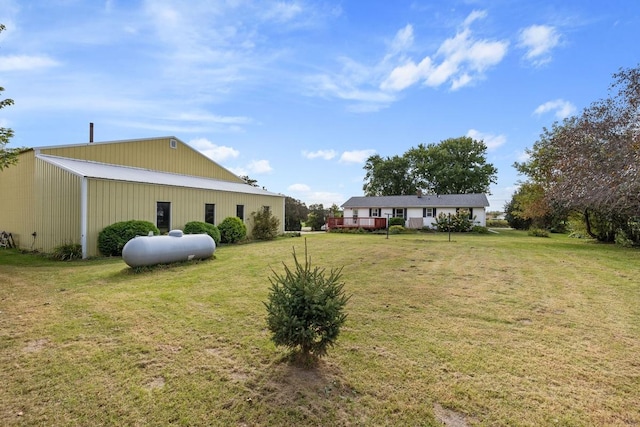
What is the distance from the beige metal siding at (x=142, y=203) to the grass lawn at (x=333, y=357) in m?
4.70

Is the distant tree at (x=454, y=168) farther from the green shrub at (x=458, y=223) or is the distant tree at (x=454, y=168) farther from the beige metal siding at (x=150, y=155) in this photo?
the beige metal siding at (x=150, y=155)

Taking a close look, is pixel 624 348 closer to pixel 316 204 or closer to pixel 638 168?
pixel 638 168

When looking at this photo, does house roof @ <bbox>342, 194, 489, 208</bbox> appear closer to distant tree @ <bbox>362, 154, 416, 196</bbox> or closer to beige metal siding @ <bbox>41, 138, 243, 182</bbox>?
distant tree @ <bbox>362, 154, 416, 196</bbox>

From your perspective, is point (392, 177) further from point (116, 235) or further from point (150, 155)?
point (116, 235)

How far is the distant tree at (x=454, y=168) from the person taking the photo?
136 ft

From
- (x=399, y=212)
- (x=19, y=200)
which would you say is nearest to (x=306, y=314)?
(x=19, y=200)

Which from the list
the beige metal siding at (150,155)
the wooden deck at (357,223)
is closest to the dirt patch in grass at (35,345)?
the beige metal siding at (150,155)

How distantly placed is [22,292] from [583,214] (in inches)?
984

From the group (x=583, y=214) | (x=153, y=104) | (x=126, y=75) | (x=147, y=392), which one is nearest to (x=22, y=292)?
(x=147, y=392)

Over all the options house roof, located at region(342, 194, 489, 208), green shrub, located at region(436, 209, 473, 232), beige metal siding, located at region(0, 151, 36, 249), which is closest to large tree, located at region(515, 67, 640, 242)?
green shrub, located at region(436, 209, 473, 232)

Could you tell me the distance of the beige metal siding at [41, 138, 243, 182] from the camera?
14.2m

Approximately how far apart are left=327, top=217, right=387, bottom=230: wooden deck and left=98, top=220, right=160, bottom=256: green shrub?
17699 millimetres

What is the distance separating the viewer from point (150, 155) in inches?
659

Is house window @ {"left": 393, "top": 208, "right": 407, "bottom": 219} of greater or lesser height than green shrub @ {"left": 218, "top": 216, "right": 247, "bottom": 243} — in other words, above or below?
above
